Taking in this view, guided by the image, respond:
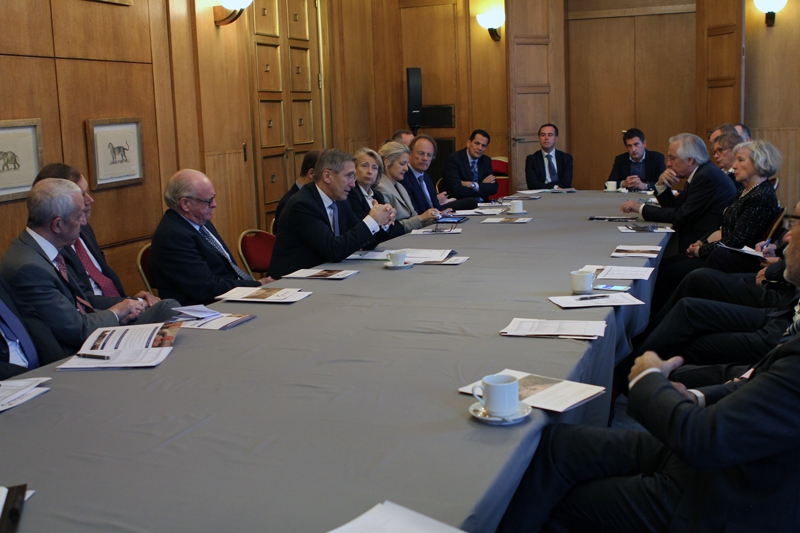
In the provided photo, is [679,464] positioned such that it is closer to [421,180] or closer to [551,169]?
[421,180]

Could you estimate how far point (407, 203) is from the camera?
6.15 metres

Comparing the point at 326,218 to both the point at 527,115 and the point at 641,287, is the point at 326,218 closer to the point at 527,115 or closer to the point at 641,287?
the point at 641,287

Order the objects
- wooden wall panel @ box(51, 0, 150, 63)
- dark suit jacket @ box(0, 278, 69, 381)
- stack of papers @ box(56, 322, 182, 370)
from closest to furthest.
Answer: stack of papers @ box(56, 322, 182, 370) < dark suit jacket @ box(0, 278, 69, 381) < wooden wall panel @ box(51, 0, 150, 63)

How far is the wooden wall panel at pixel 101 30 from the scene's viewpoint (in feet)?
16.7

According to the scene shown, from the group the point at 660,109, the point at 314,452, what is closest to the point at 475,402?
the point at 314,452

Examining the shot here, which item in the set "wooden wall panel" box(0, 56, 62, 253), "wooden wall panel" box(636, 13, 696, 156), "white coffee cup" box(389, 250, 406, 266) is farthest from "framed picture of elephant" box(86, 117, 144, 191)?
"wooden wall panel" box(636, 13, 696, 156)

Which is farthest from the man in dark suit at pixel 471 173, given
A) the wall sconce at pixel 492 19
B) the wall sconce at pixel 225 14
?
the wall sconce at pixel 225 14

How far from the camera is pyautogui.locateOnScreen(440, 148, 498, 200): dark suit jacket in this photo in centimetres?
795

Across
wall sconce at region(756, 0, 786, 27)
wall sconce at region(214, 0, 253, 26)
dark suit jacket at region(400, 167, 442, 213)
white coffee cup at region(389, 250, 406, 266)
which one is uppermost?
wall sconce at region(756, 0, 786, 27)

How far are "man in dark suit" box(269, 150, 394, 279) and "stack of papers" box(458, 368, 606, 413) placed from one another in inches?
80.7

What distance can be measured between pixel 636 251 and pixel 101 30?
12.7ft

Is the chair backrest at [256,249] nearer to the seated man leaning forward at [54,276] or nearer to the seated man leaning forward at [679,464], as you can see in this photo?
the seated man leaning forward at [54,276]

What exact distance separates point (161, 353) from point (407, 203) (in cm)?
385

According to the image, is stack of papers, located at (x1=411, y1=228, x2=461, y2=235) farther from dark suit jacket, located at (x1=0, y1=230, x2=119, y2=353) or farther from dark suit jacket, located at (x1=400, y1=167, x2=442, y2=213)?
dark suit jacket, located at (x1=0, y1=230, x2=119, y2=353)
